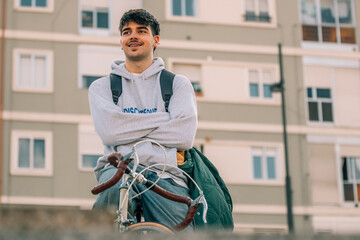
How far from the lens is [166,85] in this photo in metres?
4.20

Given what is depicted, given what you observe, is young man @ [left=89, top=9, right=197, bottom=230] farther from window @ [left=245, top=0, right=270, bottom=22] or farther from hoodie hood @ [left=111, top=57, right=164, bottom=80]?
window @ [left=245, top=0, right=270, bottom=22]

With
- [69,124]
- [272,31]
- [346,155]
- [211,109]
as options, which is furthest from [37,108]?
[346,155]

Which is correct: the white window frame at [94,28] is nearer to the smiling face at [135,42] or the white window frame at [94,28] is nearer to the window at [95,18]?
the window at [95,18]

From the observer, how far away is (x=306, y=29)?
107ft

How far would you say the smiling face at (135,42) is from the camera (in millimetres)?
4273

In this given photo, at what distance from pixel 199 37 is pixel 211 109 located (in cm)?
299

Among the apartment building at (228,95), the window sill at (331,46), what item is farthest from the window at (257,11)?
the window sill at (331,46)

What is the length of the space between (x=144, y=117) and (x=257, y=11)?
1153 inches

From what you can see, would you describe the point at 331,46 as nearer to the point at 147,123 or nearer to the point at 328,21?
the point at 328,21

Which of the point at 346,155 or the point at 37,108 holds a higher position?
the point at 37,108

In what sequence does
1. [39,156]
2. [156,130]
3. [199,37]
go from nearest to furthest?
[156,130]
[39,156]
[199,37]

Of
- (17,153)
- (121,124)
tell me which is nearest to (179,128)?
(121,124)

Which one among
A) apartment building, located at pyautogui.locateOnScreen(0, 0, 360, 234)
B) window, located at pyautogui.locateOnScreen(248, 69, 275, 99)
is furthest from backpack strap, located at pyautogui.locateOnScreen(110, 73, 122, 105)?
window, located at pyautogui.locateOnScreen(248, 69, 275, 99)

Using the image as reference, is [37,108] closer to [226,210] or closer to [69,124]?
[69,124]
